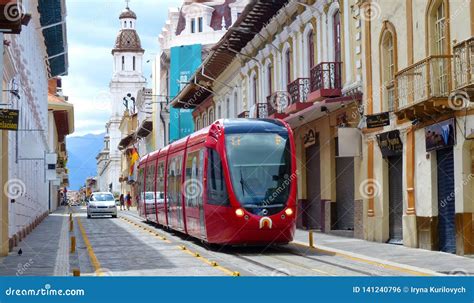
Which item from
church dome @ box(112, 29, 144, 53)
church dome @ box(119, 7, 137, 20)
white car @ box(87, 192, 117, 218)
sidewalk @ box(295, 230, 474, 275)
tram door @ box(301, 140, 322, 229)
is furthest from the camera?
church dome @ box(112, 29, 144, 53)

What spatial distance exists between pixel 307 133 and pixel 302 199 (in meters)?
2.77

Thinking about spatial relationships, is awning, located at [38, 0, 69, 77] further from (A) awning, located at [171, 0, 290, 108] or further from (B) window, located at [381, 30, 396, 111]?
(B) window, located at [381, 30, 396, 111]

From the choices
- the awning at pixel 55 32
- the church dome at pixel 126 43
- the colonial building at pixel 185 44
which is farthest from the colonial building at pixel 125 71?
the awning at pixel 55 32

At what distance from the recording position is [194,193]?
2397 centimetres

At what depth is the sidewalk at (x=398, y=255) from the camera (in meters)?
17.7

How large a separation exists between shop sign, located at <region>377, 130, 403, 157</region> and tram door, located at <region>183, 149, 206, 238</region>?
5.27m

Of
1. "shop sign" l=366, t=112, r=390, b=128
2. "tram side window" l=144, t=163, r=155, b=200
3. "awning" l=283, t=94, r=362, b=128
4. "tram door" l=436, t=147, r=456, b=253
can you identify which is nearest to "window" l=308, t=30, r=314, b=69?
"awning" l=283, t=94, r=362, b=128

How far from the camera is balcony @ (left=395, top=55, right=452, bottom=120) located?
20359 millimetres

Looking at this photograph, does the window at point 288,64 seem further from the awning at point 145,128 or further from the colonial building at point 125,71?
the colonial building at point 125,71

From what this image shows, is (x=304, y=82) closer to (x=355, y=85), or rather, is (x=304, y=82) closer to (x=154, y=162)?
(x=355, y=85)

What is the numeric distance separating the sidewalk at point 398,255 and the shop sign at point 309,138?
583 centimetres

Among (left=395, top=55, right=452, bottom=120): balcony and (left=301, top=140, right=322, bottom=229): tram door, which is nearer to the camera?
(left=395, top=55, right=452, bottom=120): balcony

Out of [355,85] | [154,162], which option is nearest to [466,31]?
[355,85]

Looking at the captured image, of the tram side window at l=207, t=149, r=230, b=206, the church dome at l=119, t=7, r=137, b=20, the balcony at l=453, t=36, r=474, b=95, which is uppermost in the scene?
the church dome at l=119, t=7, r=137, b=20
